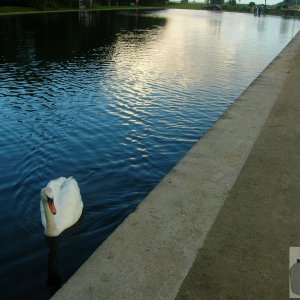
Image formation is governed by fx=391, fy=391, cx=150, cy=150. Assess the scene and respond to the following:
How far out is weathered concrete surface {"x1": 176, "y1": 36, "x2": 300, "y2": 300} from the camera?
17.3ft

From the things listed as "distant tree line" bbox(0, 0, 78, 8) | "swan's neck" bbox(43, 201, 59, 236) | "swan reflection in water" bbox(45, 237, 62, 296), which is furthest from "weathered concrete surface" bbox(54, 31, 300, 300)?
"distant tree line" bbox(0, 0, 78, 8)

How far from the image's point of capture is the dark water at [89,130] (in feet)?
25.2

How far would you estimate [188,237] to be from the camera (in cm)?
629

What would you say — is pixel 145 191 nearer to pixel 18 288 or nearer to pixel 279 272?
pixel 18 288

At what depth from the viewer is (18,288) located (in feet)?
21.6

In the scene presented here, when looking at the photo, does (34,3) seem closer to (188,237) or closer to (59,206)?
(59,206)

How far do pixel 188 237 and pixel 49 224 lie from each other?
2636 millimetres

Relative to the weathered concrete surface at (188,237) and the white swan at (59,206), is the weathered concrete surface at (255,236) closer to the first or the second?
the weathered concrete surface at (188,237)

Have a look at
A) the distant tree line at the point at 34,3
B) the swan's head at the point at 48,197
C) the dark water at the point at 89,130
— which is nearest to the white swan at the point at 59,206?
the swan's head at the point at 48,197

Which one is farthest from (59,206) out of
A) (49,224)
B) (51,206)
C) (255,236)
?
(255,236)

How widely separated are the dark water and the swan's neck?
0.39 m

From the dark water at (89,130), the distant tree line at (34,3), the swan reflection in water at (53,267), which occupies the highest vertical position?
the distant tree line at (34,3)

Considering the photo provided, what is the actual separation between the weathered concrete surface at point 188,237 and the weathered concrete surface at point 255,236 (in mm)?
16

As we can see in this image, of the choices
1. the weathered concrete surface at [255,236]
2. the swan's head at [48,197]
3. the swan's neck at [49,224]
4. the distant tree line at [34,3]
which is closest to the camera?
the weathered concrete surface at [255,236]
